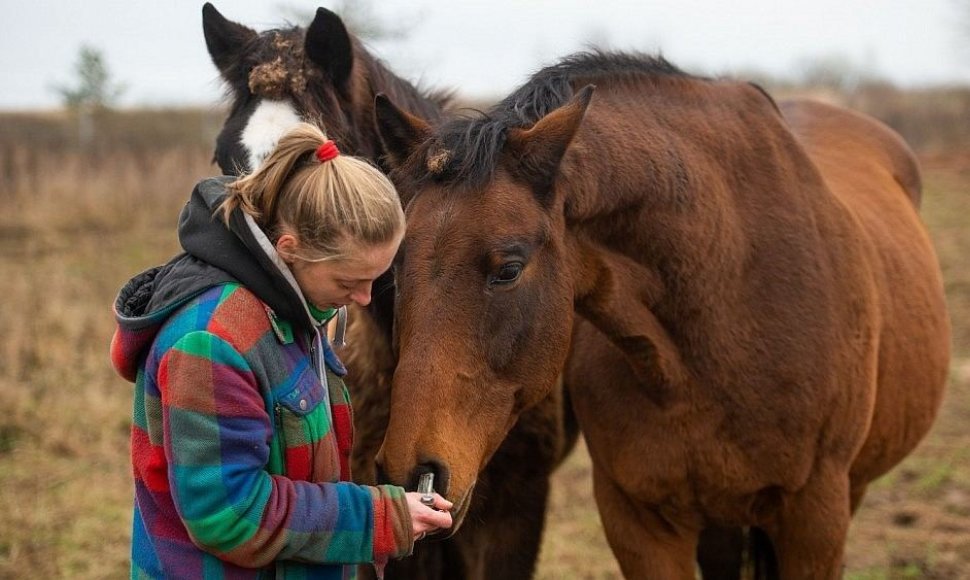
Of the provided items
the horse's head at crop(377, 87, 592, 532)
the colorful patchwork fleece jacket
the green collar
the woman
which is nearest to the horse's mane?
the horse's head at crop(377, 87, 592, 532)

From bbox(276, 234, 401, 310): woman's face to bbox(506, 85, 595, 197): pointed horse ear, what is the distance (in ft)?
1.62

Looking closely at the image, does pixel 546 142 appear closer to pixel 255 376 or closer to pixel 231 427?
pixel 255 376

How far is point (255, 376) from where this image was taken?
190cm

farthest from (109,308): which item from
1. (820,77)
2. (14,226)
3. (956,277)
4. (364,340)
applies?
(820,77)

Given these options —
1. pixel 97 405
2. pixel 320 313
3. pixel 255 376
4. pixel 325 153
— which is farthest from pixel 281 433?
pixel 97 405

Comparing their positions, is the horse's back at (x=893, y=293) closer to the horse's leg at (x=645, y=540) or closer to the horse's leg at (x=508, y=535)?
the horse's leg at (x=645, y=540)

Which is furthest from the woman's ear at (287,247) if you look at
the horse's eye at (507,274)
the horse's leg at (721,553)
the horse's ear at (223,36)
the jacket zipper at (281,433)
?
the horse's leg at (721,553)

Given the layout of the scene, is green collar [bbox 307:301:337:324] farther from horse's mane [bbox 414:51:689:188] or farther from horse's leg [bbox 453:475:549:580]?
horse's leg [bbox 453:475:549:580]

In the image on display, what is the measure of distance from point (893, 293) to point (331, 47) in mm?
2292

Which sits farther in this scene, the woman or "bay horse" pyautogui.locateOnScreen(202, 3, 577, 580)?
"bay horse" pyautogui.locateOnScreen(202, 3, 577, 580)

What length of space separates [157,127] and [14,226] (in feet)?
18.2

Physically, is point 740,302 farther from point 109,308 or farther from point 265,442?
point 109,308

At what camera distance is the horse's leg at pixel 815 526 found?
9.70 ft

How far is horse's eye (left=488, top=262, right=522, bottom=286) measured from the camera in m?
→ 2.27
